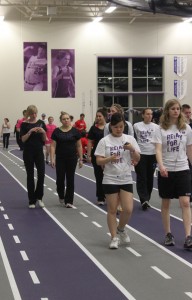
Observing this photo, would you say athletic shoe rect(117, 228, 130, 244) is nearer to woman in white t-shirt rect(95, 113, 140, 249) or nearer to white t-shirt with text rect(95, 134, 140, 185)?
woman in white t-shirt rect(95, 113, 140, 249)

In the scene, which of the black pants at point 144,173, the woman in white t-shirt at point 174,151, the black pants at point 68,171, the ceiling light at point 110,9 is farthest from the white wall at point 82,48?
the woman in white t-shirt at point 174,151

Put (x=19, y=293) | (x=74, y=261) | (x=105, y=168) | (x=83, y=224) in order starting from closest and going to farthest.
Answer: (x=19, y=293) < (x=74, y=261) < (x=105, y=168) < (x=83, y=224)

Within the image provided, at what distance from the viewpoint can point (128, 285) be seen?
19.2 ft

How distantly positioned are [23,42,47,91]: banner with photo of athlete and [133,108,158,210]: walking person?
28.1 metres

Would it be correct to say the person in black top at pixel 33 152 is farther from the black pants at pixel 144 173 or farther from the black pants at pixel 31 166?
the black pants at pixel 144 173

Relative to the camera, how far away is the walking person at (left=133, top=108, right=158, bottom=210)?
1070cm

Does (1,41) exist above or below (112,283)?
above

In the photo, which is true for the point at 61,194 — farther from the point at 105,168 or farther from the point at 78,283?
the point at 78,283

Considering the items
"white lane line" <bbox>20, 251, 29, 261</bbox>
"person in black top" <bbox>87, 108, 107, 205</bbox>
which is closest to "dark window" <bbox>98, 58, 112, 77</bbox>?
"person in black top" <bbox>87, 108, 107, 205</bbox>

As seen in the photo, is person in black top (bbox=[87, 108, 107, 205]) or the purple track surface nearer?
the purple track surface

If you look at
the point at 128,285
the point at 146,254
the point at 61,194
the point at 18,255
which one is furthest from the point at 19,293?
the point at 61,194

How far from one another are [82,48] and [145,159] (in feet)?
95.8

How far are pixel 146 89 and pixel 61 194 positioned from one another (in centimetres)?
2922

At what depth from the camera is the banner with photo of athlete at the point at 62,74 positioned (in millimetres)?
38500
